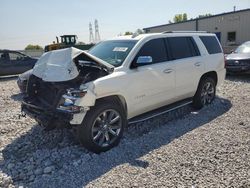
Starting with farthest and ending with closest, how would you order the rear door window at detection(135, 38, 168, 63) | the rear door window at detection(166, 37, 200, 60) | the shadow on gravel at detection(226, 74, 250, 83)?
1. the shadow on gravel at detection(226, 74, 250, 83)
2. the rear door window at detection(166, 37, 200, 60)
3. the rear door window at detection(135, 38, 168, 63)

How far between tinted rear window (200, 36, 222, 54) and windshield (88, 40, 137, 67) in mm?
2279

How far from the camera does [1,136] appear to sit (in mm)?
5023

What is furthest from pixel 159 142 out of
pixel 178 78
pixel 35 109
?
pixel 35 109

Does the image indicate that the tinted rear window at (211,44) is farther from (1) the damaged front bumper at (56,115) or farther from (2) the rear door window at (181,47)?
(1) the damaged front bumper at (56,115)

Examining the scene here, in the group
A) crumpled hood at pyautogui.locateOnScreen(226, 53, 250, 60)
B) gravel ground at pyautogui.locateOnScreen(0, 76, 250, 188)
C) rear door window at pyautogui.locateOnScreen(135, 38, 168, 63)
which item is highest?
rear door window at pyautogui.locateOnScreen(135, 38, 168, 63)

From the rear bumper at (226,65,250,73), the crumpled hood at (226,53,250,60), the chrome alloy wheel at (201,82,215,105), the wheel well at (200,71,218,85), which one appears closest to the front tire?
the chrome alloy wheel at (201,82,215,105)

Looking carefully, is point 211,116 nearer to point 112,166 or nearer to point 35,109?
point 112,166

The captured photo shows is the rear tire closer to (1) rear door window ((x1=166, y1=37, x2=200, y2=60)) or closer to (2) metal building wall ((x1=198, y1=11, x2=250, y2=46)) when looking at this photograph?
(1) rear door window ((x1=166, y1=37, x2=200, y2=60))

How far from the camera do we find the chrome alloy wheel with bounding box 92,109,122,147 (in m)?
4.15

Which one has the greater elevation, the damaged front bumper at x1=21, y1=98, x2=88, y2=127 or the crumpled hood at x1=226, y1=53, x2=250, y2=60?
the crumpled hood at x1=226, y1=53, x2=250, y2=60

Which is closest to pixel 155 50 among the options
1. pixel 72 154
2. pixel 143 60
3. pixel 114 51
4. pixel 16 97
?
pixel 143 60

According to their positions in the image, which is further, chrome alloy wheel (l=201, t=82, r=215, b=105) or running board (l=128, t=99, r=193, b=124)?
chrome alloy wheel (l=201, t=82, r=215, b=105)

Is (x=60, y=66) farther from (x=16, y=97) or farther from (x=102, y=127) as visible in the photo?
(x=16, y=97)

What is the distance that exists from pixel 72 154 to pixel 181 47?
326 centimetres
